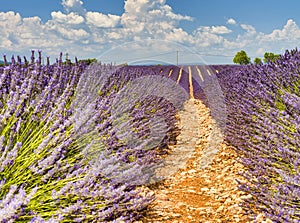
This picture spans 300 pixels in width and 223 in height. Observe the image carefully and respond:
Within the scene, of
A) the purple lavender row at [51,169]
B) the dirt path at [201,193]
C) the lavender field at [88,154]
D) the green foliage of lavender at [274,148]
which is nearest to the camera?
the purple lavender row at [51,169]

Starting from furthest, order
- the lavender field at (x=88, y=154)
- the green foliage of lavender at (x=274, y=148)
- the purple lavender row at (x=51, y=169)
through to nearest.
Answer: the green foliage of lavender at (x=274, y=148), the lavender field at (x=88, y=154), the purple lavender row at (x=51, y=169)

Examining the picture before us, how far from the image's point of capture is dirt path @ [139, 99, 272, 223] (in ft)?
8.57

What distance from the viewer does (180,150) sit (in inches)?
181

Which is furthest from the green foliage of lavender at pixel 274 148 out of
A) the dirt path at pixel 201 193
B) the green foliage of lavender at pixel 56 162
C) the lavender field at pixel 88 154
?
the green foliage of lavender at pixel 56 162

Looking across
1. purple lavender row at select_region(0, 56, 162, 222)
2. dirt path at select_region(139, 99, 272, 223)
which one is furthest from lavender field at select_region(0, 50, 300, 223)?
dirt path at select_region(139, 99, 272, 223)

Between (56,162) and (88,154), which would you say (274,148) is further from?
(56,162)

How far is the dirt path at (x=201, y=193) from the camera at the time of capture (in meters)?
2.61

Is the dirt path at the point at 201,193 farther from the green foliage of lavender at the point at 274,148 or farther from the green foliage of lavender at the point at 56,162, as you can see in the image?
the green foliage of lavender at the point at 56,162

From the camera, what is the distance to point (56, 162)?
1.79 metres

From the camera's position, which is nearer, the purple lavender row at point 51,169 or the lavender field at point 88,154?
the purple lavender row at point 51,169

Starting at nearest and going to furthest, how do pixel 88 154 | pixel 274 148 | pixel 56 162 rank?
1. pixel 56 162
2. pixel 88 154
3. pixel 274 148

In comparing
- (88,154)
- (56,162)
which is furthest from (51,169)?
(88,154)

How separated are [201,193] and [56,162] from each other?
177 cm

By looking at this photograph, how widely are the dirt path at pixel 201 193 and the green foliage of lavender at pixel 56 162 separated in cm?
28
